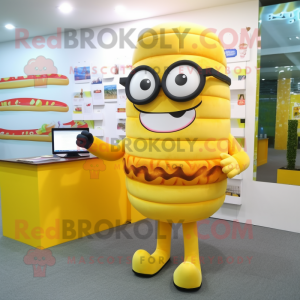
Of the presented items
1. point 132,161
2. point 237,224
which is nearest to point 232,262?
point 237,224

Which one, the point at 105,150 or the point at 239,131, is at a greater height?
the point at 239,131

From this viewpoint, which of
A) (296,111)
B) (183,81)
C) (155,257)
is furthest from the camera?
(296,111)

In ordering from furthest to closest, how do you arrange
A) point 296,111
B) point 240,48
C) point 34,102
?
1. point 34,102
2. point 240,48
3. point 296,111

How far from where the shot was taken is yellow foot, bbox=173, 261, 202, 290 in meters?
2.19

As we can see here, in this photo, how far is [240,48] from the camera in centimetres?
357

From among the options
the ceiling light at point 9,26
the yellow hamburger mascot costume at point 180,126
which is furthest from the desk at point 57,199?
the ceiling light at point 9,26

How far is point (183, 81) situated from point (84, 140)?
2.92 feet

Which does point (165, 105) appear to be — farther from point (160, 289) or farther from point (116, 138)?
point (116, 138)

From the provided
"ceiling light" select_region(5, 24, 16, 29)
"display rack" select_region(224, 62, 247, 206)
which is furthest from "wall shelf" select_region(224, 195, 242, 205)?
"ceiling light" select_region(5, 24, 16, 29)

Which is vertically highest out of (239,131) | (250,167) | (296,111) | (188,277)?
(296,111)

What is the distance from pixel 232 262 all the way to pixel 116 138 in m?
2.52

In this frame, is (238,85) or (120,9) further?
(120,9)

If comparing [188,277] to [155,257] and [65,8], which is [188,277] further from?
[65,8]

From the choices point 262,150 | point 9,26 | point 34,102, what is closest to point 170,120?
point 262,150
